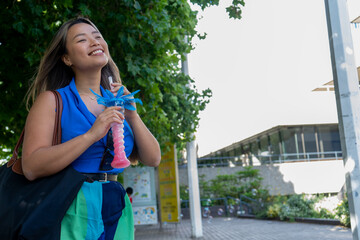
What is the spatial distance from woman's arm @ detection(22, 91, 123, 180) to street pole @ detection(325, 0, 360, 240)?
330 cm

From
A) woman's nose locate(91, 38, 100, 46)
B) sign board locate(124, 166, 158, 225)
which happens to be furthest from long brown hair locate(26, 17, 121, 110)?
sign board locate(124, 166, 158, 225)

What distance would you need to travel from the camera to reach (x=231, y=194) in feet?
82.1

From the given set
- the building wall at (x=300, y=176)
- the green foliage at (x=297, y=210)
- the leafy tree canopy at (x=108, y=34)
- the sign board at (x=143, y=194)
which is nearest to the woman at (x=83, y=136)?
the leafy tree canopy at (x=108, y=34)

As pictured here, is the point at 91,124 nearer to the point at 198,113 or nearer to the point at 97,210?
the point at 97,210

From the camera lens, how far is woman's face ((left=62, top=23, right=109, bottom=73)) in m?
1.77

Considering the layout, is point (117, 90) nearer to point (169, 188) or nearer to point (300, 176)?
point (169, 188)

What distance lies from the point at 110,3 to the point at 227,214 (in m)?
19.8

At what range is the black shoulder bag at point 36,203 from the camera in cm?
140

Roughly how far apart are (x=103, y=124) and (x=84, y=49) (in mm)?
413

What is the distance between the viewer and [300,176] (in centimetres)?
2684

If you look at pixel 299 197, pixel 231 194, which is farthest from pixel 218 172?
pixel 299 197

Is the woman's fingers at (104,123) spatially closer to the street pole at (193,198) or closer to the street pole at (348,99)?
the street pole at (348,99)

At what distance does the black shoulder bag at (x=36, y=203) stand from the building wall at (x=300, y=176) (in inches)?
1000

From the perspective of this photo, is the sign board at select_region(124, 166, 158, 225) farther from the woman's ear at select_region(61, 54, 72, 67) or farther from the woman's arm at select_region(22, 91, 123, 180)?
the woman's arm at select_region(22, 91, 123, 180)
